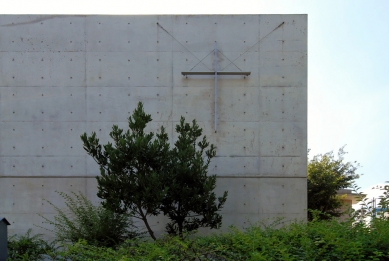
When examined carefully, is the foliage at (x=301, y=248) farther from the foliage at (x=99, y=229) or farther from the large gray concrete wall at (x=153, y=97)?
the large gray concrete wall at (x=153, y=97)

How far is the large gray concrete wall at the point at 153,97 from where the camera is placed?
10.5 m

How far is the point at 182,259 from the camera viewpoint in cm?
427

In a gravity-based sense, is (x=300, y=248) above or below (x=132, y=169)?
below

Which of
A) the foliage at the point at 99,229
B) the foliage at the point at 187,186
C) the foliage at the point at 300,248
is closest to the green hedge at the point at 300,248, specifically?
the foliage at the point at 300,248

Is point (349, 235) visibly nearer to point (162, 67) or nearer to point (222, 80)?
point (222, 80)

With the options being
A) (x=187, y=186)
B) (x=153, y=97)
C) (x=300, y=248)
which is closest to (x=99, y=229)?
(x=187, y=186)

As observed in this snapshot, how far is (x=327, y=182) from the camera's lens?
49.3ft

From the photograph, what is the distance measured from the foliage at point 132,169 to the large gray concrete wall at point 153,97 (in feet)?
7.29

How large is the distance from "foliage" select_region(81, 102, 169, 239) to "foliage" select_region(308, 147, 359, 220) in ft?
27.8

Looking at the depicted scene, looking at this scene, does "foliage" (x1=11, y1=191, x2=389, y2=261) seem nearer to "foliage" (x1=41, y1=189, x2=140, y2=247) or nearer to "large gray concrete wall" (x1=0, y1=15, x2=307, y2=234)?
"foliage" (x1=41, y1=189, x2=140, y2=247)

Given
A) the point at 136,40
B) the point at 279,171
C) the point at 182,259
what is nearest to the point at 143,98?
the point at 136,40

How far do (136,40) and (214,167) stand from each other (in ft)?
13.8

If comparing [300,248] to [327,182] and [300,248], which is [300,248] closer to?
[300,248]

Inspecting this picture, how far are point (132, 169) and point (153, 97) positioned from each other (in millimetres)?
2832
